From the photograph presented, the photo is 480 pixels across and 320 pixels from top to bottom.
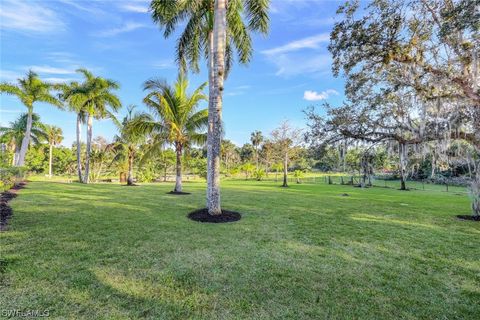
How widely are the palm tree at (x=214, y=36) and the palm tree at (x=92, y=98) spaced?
1329cm

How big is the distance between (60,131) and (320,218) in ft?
167

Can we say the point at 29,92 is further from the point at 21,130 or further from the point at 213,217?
the point at 213,217

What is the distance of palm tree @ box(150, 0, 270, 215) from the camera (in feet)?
24.5

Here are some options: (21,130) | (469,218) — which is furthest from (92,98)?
(469,218)

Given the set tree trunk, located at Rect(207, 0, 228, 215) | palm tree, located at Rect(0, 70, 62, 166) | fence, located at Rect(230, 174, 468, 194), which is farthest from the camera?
fence, located at Rect(230, 174, 468, 194)

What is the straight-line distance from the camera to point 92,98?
20.7 metres

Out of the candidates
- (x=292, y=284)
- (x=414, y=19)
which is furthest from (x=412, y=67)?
(x=292, y=284)

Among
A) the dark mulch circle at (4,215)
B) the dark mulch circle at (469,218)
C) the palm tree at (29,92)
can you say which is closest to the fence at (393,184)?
the dark mulch circle at (469,218)

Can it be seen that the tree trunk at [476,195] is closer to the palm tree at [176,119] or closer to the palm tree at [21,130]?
the palm tree at [176,119]

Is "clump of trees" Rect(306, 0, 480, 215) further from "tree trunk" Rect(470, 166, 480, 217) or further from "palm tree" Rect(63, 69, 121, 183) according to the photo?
"palm tree" Rect(63, 69, 121, 183)

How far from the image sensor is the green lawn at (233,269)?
9.23ft

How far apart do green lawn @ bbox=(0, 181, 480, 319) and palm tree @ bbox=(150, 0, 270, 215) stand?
2264 millimetres

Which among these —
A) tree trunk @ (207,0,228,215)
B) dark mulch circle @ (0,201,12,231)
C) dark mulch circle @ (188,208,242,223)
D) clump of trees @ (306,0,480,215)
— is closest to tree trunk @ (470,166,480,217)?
clump of trees @ (306,0,480,215)

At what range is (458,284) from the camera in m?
3.60
